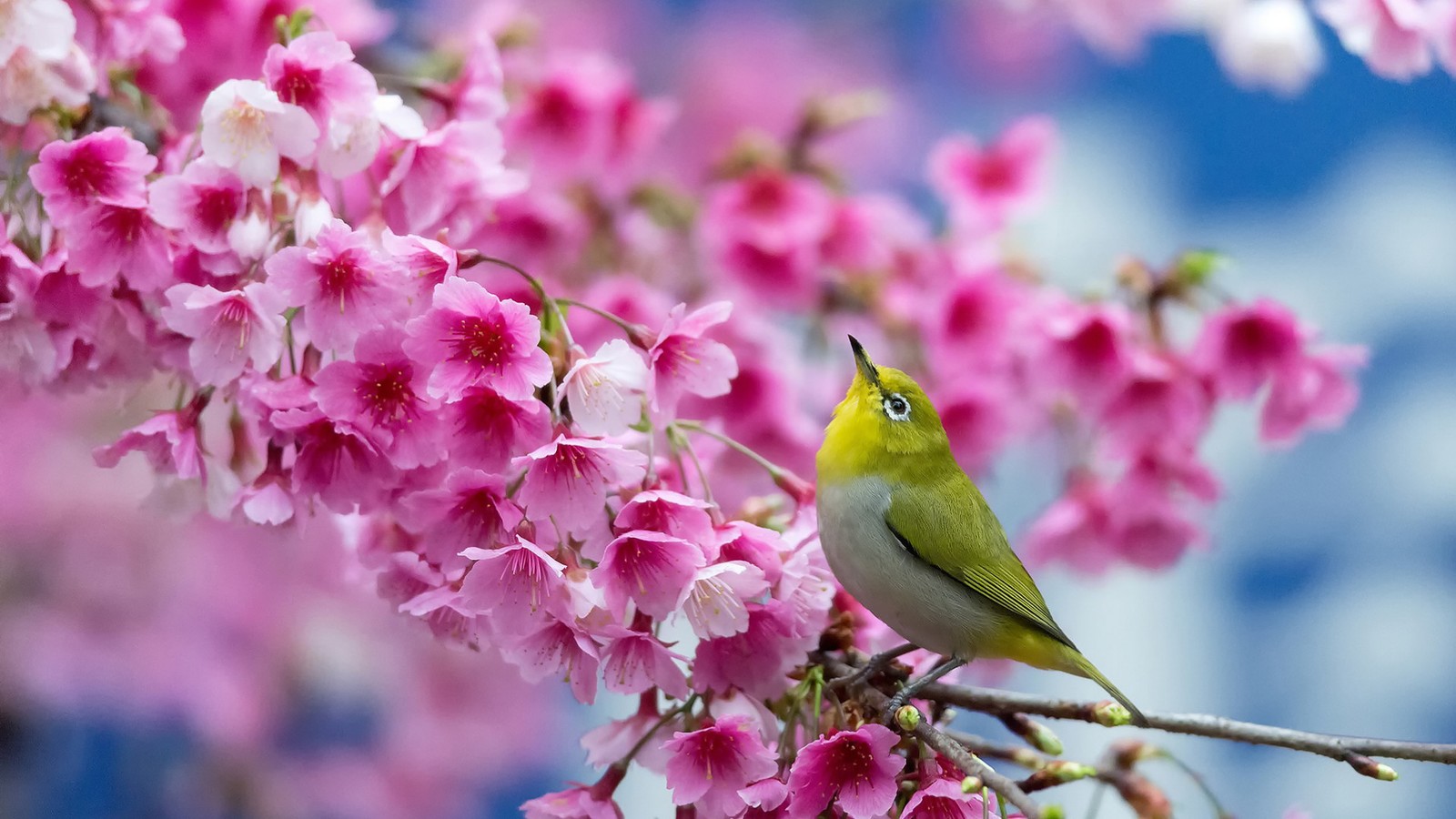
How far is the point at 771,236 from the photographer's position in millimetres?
1731

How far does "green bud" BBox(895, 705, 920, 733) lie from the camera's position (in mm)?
836

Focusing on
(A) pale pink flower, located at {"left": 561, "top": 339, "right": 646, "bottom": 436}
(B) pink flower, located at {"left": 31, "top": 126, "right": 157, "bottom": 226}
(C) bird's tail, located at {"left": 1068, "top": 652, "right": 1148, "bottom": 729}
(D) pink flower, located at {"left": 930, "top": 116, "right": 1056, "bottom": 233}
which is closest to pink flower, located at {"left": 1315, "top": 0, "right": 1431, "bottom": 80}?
(D) pink flower, located at {"left": 930, "top": 116, "right": 1056, "bottom": 233}

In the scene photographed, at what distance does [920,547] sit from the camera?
3.35 feet

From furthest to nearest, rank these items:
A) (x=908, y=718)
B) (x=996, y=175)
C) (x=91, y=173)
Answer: (x=996, y=175) < (x=91, y=173) < (x=908, y=718)

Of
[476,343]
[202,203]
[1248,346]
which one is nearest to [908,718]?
[476,343]

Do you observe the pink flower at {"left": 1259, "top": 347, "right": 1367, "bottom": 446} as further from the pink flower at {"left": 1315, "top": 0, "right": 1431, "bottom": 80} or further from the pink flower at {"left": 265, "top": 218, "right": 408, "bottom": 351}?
the pink flower at {"left": 265, "top": 218, "right": 408, "bottom": 351}

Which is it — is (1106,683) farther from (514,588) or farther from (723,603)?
(514,588)

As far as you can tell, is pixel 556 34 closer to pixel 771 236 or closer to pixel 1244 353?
pixel 771 236

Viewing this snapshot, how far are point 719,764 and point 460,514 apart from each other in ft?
0.82

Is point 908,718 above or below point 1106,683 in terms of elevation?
below

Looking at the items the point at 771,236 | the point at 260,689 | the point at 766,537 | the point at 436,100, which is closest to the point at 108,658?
the point at 260,689

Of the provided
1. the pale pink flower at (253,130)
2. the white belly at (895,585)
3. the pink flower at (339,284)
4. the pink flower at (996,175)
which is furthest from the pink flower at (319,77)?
the pink flower at (996,175)

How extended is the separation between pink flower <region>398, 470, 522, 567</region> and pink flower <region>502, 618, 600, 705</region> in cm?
7

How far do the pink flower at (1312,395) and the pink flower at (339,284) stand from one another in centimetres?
104
